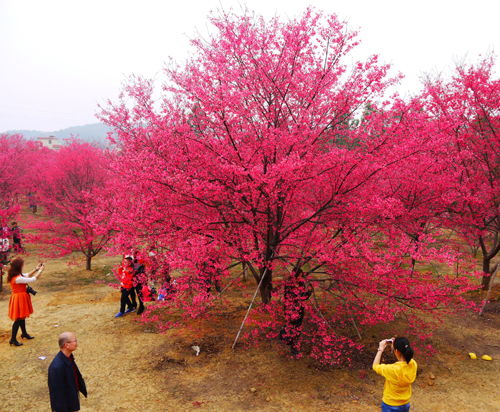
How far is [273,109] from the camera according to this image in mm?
6508

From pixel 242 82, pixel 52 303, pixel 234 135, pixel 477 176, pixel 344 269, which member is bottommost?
pixel 52 303

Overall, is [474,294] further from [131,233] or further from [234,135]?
[131,233]

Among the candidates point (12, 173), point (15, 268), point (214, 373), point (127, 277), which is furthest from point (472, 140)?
point (12, 173)

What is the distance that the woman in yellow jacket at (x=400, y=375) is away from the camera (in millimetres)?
3574

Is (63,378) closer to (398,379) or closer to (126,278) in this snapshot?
(398,379)

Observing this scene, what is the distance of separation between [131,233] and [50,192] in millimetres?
17086

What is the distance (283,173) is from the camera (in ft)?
17.4

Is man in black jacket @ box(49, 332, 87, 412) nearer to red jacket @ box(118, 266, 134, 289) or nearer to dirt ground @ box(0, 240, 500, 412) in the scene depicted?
dirt ground @ box(0, 240, 500, 412)

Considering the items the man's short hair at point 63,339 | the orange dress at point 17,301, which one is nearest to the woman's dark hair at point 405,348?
the man's short hair at point 63,339

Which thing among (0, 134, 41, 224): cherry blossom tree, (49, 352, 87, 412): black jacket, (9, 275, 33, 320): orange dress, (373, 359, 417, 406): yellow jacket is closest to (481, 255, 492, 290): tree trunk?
(373, 359, 417, 406): yellow jacket

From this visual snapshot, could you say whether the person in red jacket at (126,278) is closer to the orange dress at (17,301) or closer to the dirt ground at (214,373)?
the dirt ground at (214,373)

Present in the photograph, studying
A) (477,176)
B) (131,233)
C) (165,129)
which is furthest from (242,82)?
(477,176)

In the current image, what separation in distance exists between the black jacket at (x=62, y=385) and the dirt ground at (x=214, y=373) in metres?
1.50

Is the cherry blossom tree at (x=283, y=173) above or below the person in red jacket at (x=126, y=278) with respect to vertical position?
above
